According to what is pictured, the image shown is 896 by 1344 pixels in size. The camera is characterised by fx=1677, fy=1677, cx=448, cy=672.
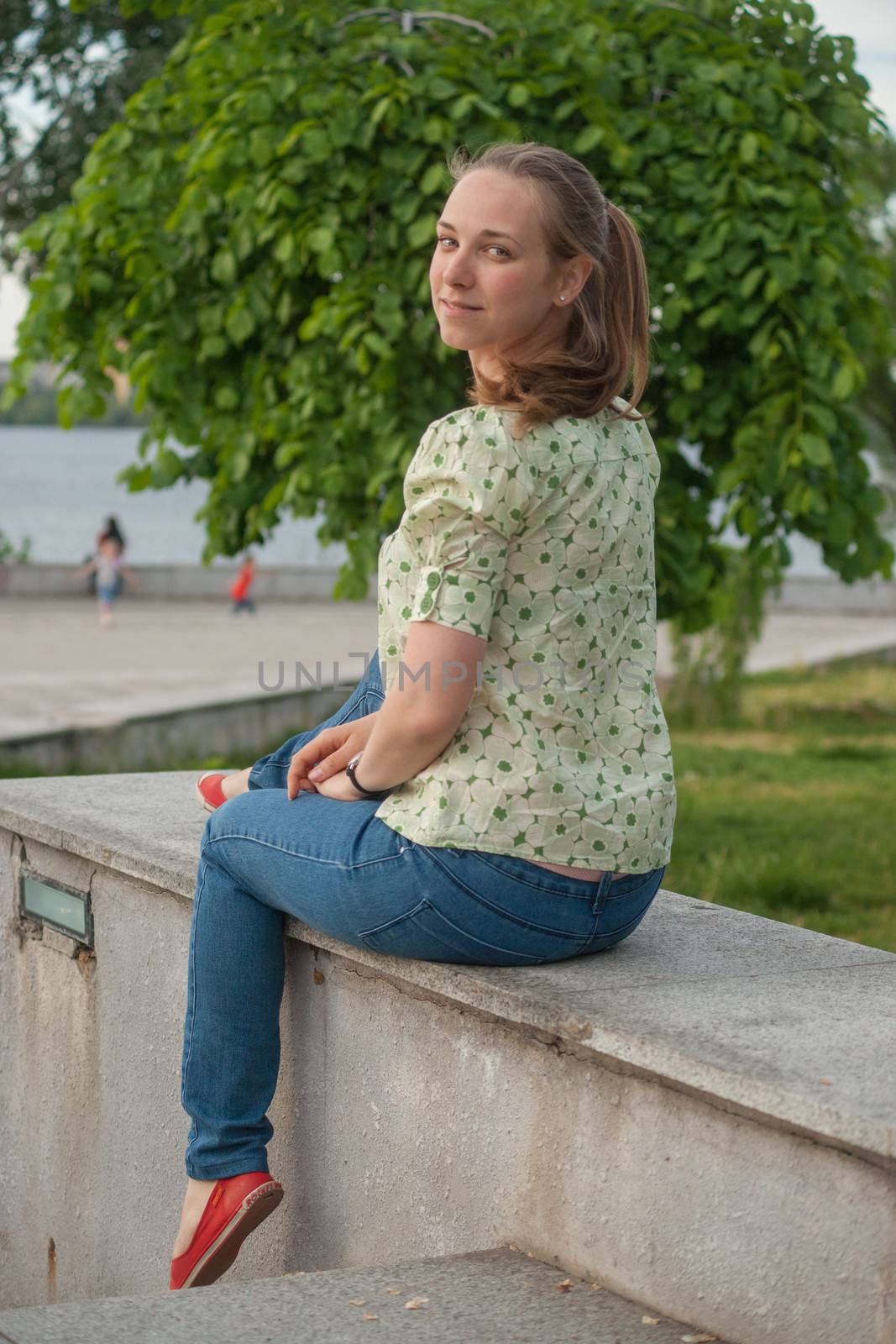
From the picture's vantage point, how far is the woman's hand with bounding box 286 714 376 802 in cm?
251

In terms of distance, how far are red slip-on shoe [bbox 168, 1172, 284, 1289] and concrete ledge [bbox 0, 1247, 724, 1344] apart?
31 centimetres

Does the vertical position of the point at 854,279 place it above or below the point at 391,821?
above

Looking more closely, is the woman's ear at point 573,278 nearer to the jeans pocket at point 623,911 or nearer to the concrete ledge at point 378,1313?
the jeans pocket at point 623,911

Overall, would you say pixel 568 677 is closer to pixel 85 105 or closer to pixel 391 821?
pixel 391 821

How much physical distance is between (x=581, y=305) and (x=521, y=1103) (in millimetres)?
1110

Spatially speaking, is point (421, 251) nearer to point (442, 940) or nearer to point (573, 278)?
point (573, 278)

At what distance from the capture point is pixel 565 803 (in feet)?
7.48

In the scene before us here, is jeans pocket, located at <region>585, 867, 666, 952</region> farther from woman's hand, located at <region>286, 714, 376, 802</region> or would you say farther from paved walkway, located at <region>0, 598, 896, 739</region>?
paved walkway, located at <region>0, 598, 896, 739</region>

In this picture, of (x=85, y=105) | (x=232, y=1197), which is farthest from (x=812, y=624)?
(x=232, y=1197)

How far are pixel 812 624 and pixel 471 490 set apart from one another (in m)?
21.2

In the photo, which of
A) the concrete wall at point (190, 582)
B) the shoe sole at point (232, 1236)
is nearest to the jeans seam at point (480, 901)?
the shoe sole at point (232, 1236)

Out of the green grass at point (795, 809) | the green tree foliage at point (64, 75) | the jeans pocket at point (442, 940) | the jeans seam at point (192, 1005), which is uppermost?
the green tree foliage at point (64, 75)

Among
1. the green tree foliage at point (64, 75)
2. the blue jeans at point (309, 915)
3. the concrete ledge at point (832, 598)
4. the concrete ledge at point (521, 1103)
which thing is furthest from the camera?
the concrete ledge at point (832, 598)

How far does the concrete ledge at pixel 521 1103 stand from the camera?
74.7 inches
